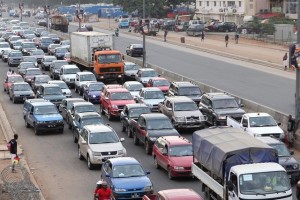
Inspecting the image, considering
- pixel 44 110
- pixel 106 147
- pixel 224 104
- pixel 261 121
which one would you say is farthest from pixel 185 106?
pixel 106 147

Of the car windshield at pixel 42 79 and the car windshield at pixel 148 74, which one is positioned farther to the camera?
the car windshield at pixel 148 74

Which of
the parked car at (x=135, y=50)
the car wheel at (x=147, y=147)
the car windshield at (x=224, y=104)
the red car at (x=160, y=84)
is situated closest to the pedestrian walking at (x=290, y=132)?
the car windshield at (x=224, y=104)

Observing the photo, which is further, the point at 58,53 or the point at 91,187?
the point at 58,53

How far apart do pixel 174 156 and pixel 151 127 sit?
17.4ft

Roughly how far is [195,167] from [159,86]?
23.0 meters

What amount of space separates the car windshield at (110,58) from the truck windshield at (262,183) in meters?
34.1

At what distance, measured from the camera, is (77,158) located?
106ft

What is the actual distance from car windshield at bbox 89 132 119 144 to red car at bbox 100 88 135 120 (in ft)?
32.9

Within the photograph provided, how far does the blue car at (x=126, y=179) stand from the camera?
79.7ft

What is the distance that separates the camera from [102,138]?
30.4 meters

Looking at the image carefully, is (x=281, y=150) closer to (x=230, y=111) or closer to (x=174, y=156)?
(x=174, y=156)

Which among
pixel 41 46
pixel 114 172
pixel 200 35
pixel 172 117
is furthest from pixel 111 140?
pixel 200 35

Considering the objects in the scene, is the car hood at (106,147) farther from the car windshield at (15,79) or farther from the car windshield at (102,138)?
the car windshield at (15,79)

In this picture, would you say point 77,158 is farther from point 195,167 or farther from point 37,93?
point 37,93
